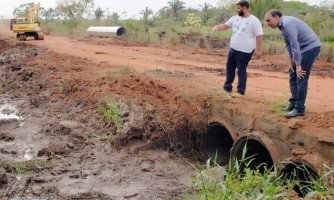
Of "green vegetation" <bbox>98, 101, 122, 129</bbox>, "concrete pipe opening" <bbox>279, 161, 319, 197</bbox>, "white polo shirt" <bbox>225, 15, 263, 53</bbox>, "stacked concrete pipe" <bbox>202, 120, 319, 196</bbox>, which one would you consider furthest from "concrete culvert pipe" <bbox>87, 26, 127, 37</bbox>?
"concrete pipe opening" <bbox>279, 161, 319, 197</bbox>

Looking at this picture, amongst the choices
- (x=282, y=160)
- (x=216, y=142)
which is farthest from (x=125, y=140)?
(x=282, y=160)

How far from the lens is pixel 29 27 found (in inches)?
970

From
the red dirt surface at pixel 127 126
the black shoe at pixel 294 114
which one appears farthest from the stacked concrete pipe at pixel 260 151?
the black shoe at pixel 294 114

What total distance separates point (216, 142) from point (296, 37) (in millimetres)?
3318

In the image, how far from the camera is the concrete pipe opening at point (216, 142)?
346 inches

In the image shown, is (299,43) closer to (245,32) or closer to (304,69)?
(304,69)

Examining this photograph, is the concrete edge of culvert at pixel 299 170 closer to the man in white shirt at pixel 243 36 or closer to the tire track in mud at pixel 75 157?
the tire track in mud at pixel 75 157

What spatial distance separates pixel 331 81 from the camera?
1187 centimetres

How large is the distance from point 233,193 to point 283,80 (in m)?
7.31

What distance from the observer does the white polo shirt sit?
768 centimetres

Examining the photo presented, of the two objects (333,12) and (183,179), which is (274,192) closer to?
(183,179)

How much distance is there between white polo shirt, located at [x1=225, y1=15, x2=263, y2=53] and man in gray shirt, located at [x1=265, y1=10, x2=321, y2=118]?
1352mm

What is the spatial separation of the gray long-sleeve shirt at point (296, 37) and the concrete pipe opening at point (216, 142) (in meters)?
2.72

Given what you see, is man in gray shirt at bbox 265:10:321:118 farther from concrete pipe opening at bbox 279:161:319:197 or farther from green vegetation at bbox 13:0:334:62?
green vegetation at bbox 13:0:334:62
